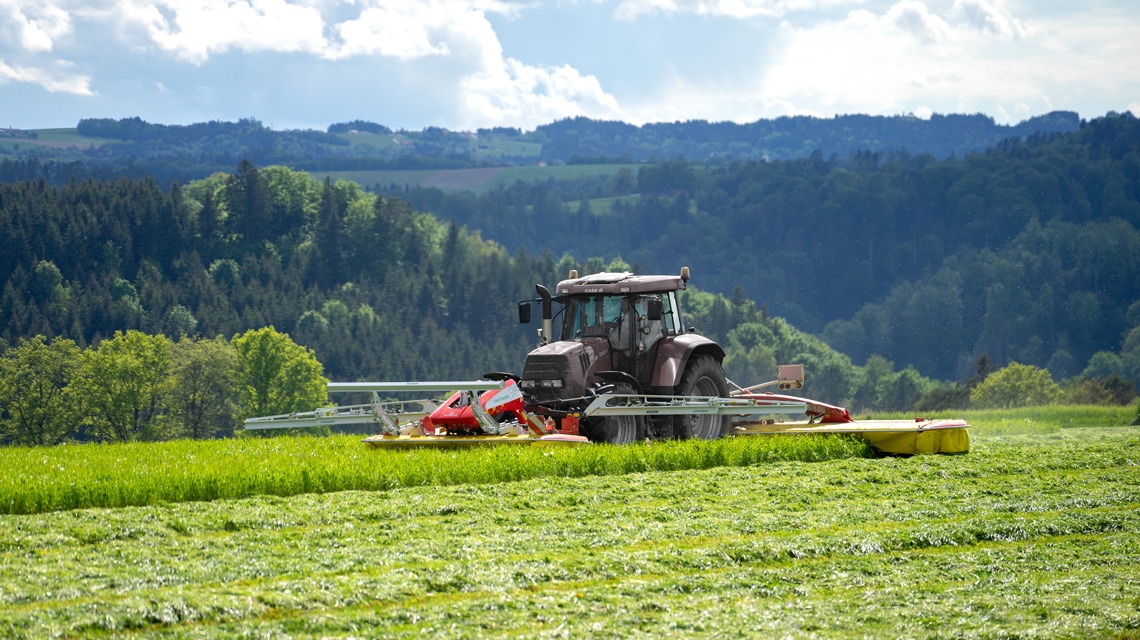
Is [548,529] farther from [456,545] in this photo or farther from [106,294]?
[106,294]

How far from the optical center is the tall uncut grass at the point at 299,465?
46.1ft

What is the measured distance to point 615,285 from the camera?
20.4 m

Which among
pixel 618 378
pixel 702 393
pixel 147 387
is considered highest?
pixel 618 378

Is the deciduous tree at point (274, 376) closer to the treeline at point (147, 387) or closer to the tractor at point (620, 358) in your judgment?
the treeline at point (147, 387)

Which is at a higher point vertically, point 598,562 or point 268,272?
point 598,562

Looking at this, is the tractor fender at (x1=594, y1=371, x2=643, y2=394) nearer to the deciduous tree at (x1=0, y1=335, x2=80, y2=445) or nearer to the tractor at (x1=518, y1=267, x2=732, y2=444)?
the tractor at (x1=518, y1=267, x2=732, y2=444)

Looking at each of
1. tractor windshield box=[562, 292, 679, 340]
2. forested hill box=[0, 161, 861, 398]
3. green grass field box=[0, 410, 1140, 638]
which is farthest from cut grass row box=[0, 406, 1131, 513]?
forested hill box=[0, 161, 861, 398]

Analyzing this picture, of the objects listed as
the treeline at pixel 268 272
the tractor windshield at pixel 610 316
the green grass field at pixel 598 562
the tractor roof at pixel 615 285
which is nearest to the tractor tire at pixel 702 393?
the tractor windshield at pixel 610 316

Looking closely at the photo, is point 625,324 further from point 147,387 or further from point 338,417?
point 147,387

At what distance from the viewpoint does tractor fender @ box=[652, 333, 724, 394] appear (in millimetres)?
19969

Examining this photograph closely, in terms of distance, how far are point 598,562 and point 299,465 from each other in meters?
6.29

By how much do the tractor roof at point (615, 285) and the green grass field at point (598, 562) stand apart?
4.97 m

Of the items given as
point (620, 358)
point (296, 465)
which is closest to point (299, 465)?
point (296, 465)

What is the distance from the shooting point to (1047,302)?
156 metres
